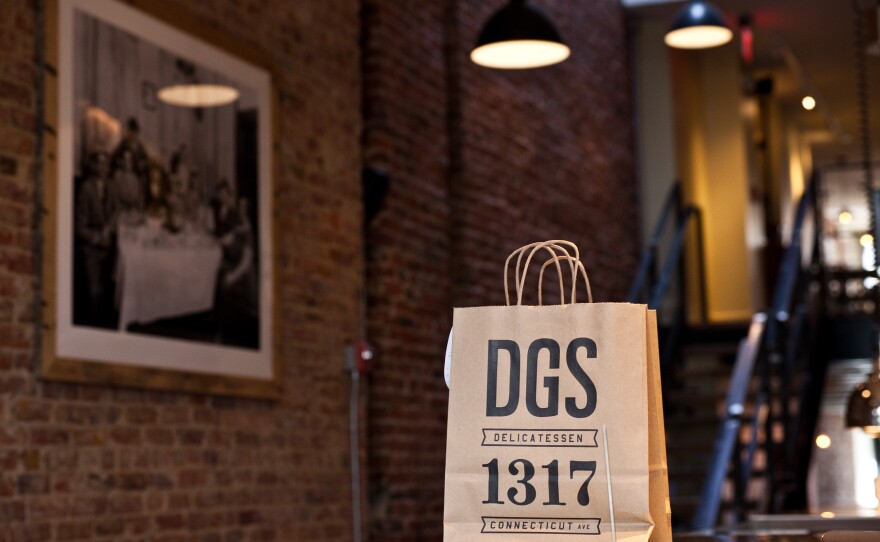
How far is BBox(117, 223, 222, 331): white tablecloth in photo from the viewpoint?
395 centimetres

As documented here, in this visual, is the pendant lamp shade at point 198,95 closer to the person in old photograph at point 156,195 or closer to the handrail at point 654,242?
the person in old photograph at point 156,195

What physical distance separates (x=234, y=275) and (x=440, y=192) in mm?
1874

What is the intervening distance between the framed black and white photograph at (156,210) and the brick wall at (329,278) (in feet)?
0.31

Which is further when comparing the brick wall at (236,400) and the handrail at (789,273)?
the handrail at (789,273)

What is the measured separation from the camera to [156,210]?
4.10m

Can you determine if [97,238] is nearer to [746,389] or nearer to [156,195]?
[156,195]

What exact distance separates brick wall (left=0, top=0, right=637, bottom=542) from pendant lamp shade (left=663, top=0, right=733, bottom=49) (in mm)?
1194

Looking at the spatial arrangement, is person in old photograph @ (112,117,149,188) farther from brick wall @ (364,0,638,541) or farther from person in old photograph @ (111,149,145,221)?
brick wall @ (364,0,638,541)

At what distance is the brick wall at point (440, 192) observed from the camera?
556 centimetres

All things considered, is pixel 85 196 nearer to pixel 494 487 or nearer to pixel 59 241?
pixel 59 241

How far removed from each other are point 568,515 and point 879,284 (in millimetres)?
3107

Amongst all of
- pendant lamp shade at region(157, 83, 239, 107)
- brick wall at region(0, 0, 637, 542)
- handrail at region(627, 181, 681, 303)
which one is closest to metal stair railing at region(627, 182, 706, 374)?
handrail at region(627, 181, 681, 303)

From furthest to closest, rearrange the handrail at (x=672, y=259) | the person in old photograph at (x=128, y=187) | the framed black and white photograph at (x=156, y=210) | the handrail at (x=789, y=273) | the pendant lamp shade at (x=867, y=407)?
the handrail at (x=672, y=259) → the handrail at (x=789, y=273) → the pendant lamp shade at (x=867, y=407) → the person in old photograph at (x=128, y=187) → the framed black and white photograph at (x=156, y=210)

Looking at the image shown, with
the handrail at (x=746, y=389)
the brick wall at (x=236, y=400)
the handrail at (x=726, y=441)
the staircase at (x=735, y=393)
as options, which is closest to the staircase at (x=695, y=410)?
the staircase at (x=735, y=393)
